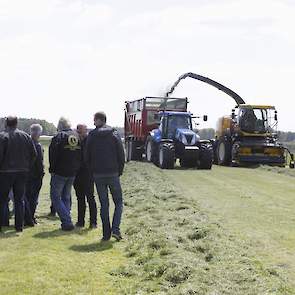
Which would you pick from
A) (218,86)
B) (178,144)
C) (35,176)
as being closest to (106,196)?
(35,176)

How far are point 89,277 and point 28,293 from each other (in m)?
0.87

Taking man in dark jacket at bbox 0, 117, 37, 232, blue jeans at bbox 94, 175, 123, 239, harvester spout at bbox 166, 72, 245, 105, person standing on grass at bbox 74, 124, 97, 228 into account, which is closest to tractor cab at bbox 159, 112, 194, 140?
harvester spout at bbox 166, 72, 245, 105

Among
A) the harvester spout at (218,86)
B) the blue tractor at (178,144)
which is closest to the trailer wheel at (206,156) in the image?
the blue tractor at (178,144)

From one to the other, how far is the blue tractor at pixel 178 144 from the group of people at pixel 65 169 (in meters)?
13.4

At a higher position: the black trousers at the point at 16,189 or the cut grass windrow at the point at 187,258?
the black trousers at the point at 16,189

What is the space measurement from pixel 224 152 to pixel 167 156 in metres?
6.43

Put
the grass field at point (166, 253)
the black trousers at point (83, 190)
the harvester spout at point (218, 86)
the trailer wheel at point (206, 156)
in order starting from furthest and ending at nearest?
the harvester spout at point (218, 86)
the trailer wheel at point (206, 156)
the black trousers at point (83, 190)
the grass field at point (166, 253)

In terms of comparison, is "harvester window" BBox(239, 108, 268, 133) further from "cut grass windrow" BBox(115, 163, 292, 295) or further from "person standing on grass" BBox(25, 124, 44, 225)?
"person standing on grass" BBox(25, 124, 44, 225)

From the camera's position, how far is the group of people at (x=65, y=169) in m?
9.03

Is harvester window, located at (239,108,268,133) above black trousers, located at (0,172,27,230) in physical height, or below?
above

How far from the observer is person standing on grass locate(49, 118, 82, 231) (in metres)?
9.87

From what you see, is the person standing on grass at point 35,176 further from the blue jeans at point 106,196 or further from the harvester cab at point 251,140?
the harvester cab at point 251,140

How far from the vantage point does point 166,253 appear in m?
7.61

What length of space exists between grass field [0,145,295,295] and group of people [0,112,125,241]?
0.37 meters
